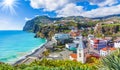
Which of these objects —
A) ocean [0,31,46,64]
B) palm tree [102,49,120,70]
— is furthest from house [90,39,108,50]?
palm tree [102,49,120,70]

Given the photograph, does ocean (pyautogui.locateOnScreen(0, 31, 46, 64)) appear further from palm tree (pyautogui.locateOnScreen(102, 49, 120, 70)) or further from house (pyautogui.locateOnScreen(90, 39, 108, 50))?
palm tree (pyautogui.locateOnScreen(102, 49, 120, 70))

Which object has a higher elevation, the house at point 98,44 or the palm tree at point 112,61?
the palm tree at point 112,61

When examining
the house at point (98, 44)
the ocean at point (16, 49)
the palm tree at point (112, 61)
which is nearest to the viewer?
the palm tree at point (112, 61)

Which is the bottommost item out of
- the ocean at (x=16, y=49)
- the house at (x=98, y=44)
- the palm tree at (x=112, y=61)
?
the ocean at (x=16, y=49)

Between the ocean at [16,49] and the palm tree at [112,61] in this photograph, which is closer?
the palm tree at [112,61]

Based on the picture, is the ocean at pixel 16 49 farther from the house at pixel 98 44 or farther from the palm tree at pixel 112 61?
the palm tree at pixel 112 61

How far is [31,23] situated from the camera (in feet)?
630

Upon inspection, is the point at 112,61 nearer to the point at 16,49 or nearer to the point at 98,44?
the point at 98,44

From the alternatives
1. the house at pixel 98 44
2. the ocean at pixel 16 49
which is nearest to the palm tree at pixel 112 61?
the ocean at pixel 16 49

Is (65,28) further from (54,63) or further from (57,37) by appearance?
(54,63)

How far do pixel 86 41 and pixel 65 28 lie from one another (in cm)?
3480

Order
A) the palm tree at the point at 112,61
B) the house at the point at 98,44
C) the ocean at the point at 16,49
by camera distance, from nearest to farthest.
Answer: the palm tree at the point at 112,61, the ocean at the point at 16,49, the house at the point at 98,44

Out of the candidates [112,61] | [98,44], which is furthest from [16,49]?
[112,61]

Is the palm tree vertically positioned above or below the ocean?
above
